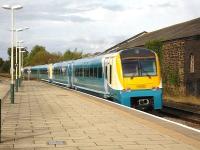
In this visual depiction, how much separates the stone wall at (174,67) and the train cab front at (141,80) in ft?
48.6

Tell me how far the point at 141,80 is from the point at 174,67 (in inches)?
744

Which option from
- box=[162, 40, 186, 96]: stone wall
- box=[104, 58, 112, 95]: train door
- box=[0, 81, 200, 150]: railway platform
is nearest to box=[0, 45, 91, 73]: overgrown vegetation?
box=[162, 40, 186, 96]: stone wall

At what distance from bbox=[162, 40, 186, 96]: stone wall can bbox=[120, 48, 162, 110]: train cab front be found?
1481cm

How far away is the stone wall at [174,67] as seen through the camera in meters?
40.5

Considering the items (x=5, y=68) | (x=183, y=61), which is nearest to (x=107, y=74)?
(x=183, y=61)

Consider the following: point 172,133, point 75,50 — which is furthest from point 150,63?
point 75,50

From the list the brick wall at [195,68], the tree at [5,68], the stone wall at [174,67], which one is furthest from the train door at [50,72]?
the tree at [5,68]

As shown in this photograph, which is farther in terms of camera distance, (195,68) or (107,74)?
(195,68)

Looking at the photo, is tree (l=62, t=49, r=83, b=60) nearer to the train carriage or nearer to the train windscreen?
the train carriage

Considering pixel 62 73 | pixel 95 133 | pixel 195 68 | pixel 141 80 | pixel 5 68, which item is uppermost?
pixel 5 68

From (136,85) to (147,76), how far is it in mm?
759

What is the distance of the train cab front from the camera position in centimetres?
2364

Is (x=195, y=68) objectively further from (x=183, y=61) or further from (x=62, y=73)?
(x=62, y=73)

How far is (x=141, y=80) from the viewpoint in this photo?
24016mm
